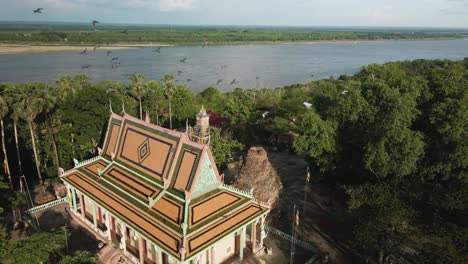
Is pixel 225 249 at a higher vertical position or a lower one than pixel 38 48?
lower

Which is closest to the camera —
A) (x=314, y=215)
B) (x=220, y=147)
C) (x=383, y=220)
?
(x=383, y=220)

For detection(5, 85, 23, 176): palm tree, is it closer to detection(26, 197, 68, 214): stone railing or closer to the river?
detection(26, 197, 68, 214): stone railing

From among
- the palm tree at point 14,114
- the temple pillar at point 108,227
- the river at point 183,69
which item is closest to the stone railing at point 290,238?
the temple pillar at point 108,227

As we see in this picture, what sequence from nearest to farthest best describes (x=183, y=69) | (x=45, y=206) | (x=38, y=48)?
(x=45, y=206) < (x=183, y=69) < (x=38, y=48)

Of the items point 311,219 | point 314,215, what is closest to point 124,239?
point 311,219

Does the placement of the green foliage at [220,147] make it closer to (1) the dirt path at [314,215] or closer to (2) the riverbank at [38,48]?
(1) the dirt path at [314,215]

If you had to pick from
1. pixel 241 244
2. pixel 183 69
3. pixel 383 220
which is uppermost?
pixel 183 69

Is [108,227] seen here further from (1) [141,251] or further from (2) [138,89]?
(2) [138,89]

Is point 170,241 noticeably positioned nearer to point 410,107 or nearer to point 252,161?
point 252,161
